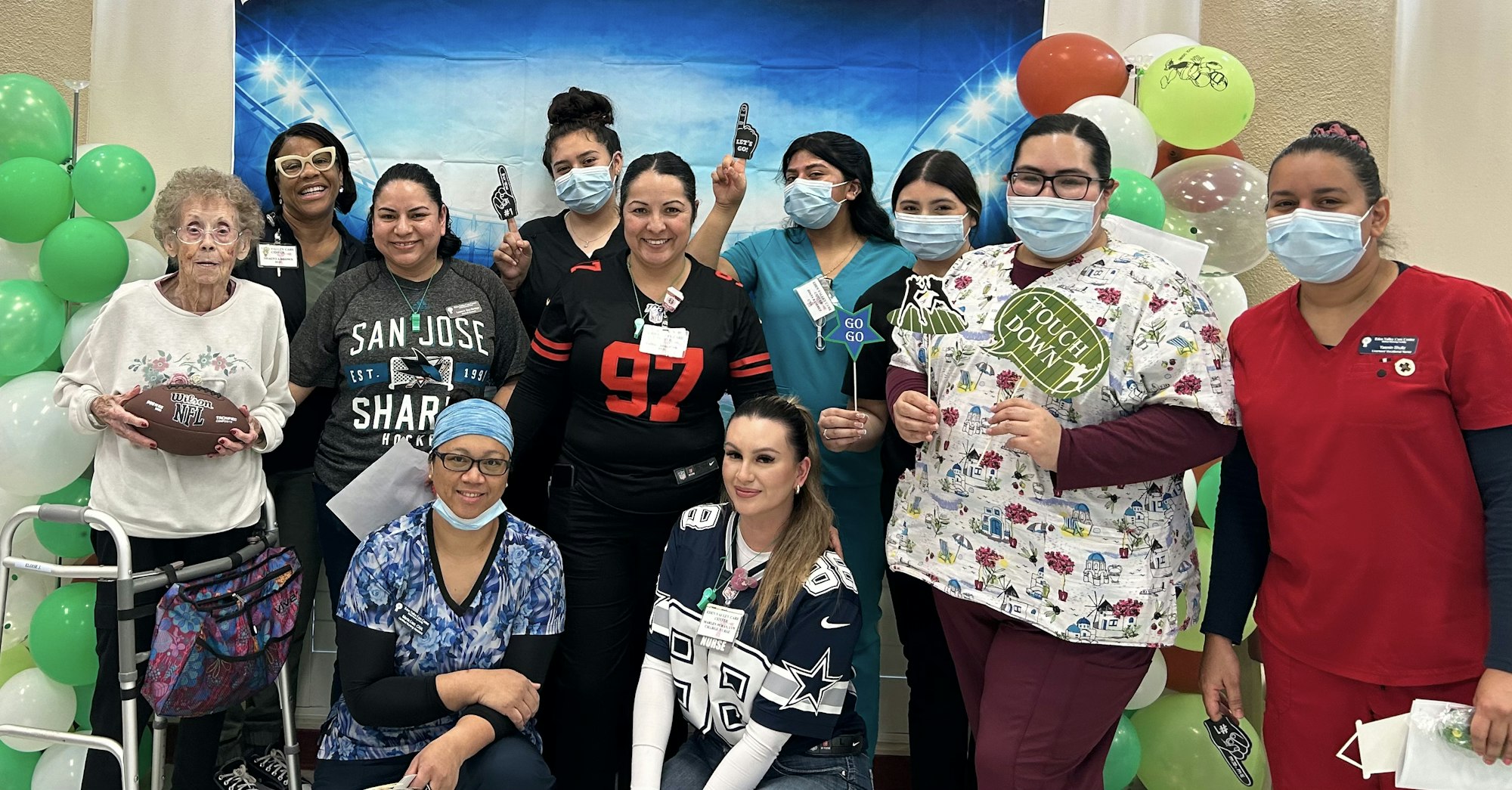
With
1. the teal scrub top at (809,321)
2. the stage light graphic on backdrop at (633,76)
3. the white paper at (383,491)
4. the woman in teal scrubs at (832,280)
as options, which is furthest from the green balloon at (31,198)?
the teal scrub top at (809,321)

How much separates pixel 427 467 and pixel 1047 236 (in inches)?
64.7

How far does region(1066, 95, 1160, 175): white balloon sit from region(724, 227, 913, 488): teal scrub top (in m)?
0.66

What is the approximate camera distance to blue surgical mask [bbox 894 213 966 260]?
2.64m

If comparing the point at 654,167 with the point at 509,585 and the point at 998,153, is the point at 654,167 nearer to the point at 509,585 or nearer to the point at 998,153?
the point at 509,585

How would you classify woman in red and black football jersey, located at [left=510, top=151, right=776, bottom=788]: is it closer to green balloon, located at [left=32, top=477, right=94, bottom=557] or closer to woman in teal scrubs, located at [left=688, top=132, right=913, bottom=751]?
woman in teal scrubs, located at [left=688, top=132, right=913, bottom=751]

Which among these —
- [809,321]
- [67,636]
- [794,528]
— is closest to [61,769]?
[67,636]

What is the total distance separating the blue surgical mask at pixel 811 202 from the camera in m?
2.90

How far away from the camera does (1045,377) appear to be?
1.86 metres

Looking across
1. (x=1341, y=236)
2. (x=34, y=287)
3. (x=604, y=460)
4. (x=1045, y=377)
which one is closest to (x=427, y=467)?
(x=604, y=460)

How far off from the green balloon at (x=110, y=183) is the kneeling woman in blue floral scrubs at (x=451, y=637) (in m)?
1.38

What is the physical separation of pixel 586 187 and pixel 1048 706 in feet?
6.85

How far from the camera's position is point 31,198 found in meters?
2.86

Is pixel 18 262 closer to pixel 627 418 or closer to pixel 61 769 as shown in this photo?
pixel 61 769

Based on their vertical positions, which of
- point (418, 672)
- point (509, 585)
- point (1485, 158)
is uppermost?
point (1485, 158)
